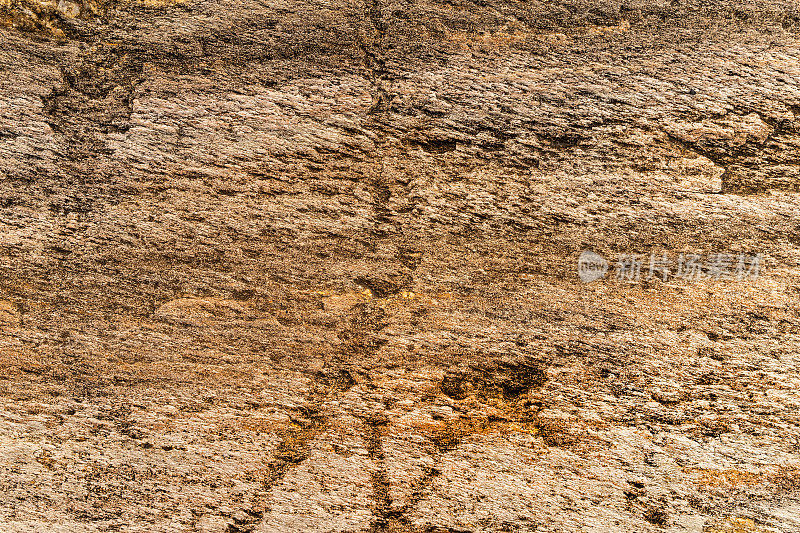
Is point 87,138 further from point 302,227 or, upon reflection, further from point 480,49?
point 480,49

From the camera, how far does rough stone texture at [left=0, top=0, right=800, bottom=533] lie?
1.20 m

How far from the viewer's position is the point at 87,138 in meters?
1.21

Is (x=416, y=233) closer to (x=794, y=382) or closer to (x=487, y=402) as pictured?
(x=487, y=402)

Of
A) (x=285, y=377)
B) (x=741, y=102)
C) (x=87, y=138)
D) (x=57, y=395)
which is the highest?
(x=741, y=102)

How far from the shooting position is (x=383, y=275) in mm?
1241

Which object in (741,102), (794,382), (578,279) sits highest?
(741,102)

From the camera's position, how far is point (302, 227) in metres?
1.23

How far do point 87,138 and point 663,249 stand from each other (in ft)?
4.49

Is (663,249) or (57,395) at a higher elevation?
(663,249)

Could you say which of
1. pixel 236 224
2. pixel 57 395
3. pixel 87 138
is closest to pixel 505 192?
pixel 236 224

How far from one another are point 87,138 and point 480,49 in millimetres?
943

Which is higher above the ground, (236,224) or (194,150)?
(194,150)

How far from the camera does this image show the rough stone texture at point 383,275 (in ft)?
3.93

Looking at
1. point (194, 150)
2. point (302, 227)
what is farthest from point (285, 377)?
point (194, 150)
